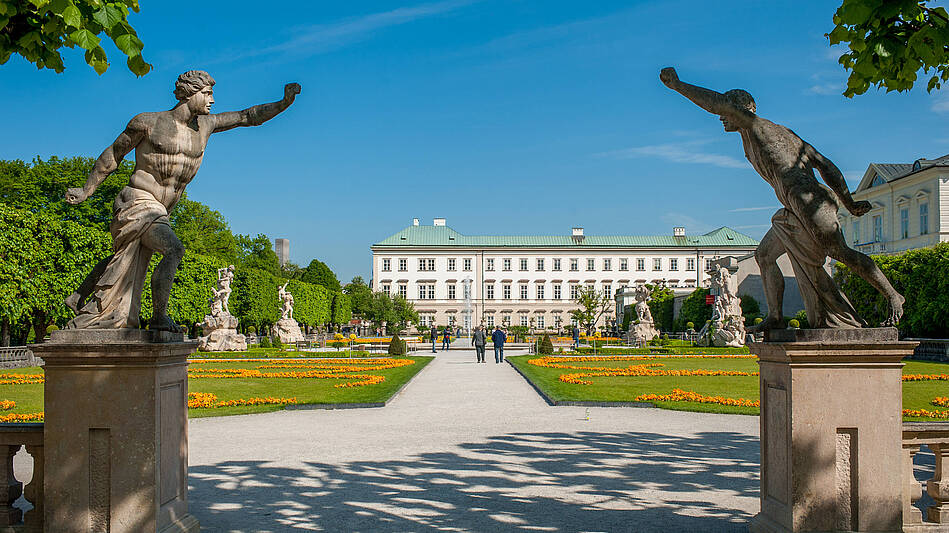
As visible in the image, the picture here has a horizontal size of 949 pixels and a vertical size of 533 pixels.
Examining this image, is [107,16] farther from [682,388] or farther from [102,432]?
[682,388]

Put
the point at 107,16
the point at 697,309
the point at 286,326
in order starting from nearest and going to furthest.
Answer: the point at 107,16 < the point at 286,326 < the point at 697,309

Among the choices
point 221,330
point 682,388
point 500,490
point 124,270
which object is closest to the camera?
point 124,270

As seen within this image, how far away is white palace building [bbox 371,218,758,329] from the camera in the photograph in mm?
93375

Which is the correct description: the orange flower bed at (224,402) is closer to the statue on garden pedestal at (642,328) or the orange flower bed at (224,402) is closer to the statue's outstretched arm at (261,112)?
the statue's outstretched arm at (261,112)

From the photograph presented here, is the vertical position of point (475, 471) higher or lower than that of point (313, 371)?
higher

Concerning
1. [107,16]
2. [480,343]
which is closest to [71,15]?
[107,16]

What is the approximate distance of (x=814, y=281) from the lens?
15.3 ft

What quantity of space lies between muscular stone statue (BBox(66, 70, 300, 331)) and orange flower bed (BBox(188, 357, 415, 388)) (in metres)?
11.4

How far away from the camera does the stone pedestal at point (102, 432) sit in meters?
4.46

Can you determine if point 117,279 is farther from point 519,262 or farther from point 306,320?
point 519,262

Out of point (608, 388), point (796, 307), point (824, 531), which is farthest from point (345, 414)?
point (796, 307)

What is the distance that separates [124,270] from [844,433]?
14.7 feet

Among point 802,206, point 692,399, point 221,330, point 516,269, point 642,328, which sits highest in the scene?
point 516,269

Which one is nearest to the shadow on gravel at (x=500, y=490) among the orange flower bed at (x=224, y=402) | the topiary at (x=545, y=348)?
the orange flower bed at (x=224, y=402)
